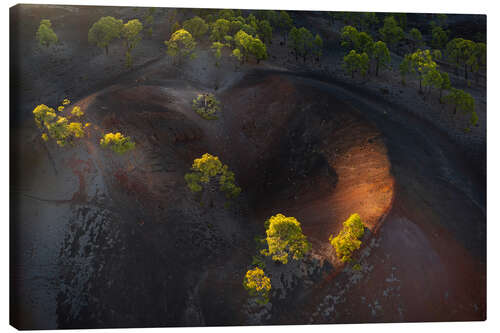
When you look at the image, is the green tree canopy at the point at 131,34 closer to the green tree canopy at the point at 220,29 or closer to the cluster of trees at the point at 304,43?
the green tree canopy at the point at 220,29

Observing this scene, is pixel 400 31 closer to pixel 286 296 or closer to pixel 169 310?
pixel 286 296

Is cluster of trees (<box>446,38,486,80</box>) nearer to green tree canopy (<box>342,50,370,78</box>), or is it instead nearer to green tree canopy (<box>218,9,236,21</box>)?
green tree canopy (<box>342,50,370,78</box>)

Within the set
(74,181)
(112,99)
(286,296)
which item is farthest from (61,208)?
(286,296)

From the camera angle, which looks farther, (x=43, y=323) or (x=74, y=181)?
(x=74, y=181)

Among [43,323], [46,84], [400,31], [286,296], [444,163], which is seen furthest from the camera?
[400,31]

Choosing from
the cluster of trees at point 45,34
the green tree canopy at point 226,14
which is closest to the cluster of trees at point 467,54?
the green tree canopy at point 226,14
